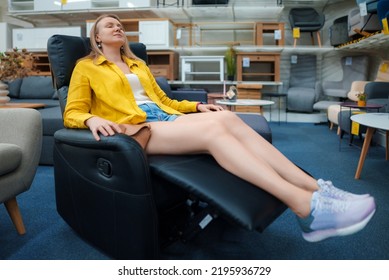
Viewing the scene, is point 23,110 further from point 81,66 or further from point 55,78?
point 81,66

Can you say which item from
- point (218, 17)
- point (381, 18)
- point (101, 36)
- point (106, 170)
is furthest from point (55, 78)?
point (218, 17)

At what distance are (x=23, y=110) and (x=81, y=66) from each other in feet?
1.15

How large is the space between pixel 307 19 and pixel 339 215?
529 centimetres

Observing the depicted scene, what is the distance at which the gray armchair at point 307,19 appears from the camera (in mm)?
5465

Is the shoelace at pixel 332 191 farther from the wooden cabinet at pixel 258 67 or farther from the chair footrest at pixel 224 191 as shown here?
the wooden cabinet at pixel 258 67

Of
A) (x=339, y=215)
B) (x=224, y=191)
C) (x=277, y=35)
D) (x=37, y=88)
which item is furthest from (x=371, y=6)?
(x=37, y=88)

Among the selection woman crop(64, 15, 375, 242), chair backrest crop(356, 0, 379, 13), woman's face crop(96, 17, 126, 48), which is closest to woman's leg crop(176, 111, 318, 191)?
woman crop(64, 15, 375, 242)

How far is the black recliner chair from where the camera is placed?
41.8 inches

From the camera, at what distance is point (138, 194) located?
1.14 meters

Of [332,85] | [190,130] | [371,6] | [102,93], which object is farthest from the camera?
[332,85]

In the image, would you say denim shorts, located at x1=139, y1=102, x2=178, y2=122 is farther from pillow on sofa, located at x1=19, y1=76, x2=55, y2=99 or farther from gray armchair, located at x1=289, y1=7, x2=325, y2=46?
gray armchair, located at x1=289, y1=7, x2=325, y2=46

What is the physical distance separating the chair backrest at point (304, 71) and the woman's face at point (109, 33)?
15.9 feet

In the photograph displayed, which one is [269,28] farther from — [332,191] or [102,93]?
[332,191]
